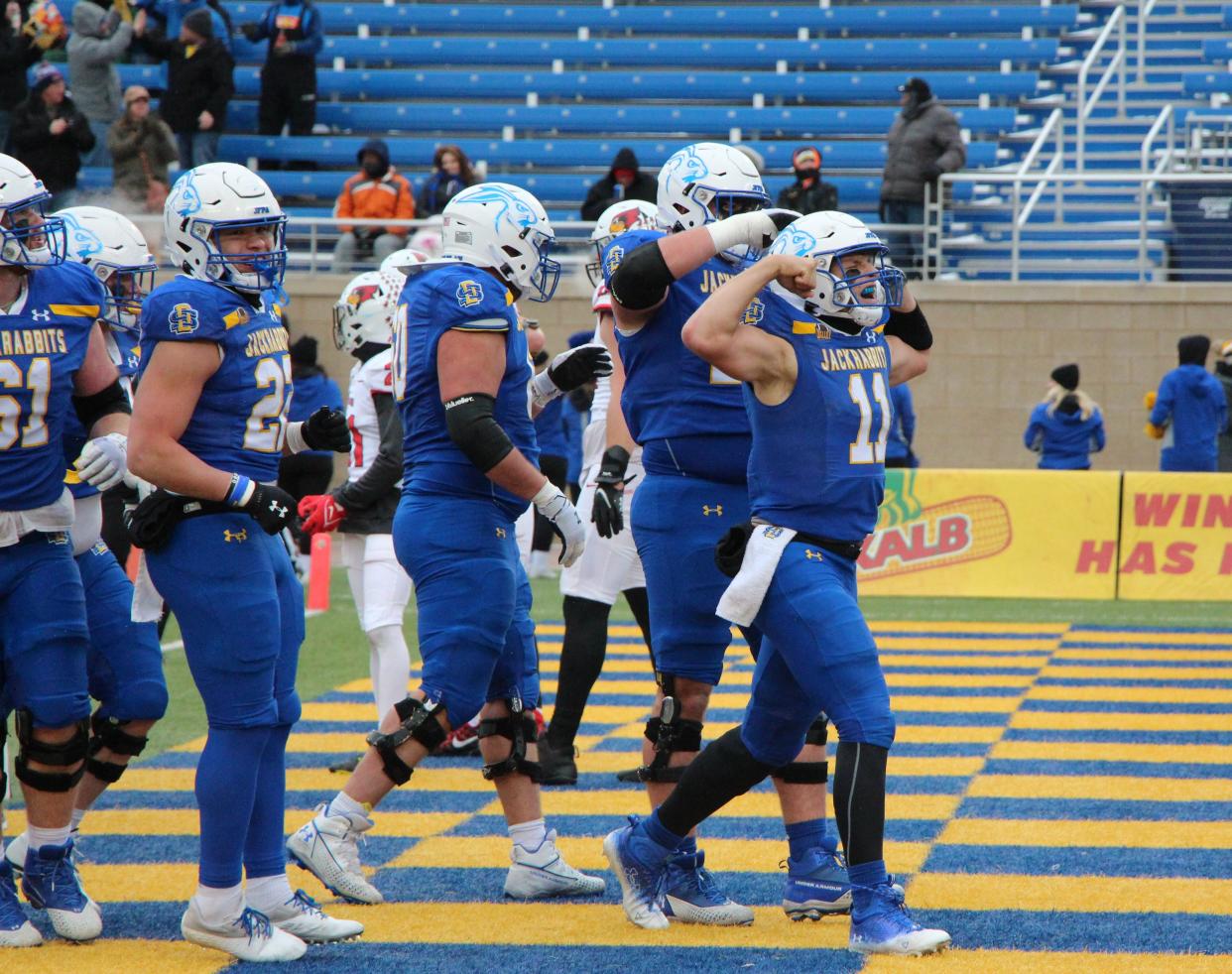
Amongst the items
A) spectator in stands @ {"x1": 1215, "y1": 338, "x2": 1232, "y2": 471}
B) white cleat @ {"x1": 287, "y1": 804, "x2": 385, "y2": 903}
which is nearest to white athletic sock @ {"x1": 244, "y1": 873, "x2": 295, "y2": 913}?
white cleat @ {"x1": 287, "y1": 804, "x2": 385, "y2": 903}

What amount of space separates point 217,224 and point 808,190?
38.8 feet

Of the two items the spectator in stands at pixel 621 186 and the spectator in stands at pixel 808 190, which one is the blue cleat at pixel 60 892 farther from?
the spectator in stands at pixel 808 190

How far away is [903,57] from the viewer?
65.3ft

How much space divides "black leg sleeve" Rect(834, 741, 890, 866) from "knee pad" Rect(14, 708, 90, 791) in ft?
6.57

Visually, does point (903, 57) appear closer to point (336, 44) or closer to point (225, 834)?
point (336, 44)

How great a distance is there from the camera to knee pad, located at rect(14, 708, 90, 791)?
4754mm

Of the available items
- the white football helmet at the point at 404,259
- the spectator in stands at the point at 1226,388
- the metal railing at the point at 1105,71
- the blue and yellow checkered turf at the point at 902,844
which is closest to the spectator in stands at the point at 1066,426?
the spectator in stands at the point at 1226,388

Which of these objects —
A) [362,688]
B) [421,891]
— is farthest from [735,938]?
[362,688]

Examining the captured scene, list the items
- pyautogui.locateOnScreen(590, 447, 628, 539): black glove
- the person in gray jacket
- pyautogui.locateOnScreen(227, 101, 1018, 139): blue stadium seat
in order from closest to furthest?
pyautogui.locateOnScreen(590, 447, 628, 539): black glove
the person in gray jacket
pyautogui.locateOnScreen(227, 101, 1018, 139): blue stadium seat

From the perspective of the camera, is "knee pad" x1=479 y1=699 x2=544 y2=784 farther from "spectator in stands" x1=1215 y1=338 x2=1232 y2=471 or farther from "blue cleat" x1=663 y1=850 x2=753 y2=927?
"spectator in stands" x1=1215 y1=338 x2=1232 y2=471

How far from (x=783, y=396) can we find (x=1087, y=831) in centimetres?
241

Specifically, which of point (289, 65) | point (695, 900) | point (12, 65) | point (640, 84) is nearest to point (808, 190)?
point (640, 84)

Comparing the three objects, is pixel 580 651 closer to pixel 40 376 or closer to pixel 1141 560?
pixel 40 376

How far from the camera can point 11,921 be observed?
15.4 ft
